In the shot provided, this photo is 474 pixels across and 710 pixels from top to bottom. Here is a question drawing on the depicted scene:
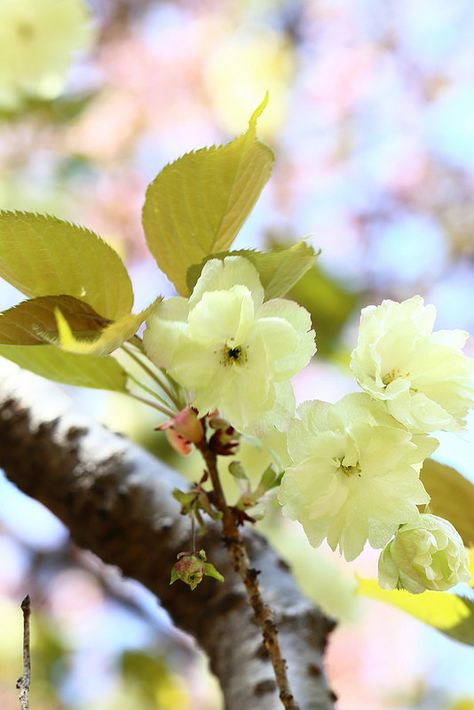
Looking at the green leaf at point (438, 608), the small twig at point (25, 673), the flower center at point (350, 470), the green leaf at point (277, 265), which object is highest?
the green leaf at point (277, 265)

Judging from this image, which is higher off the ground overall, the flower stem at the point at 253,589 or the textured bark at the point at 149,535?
the textured bark at the point at 149,535

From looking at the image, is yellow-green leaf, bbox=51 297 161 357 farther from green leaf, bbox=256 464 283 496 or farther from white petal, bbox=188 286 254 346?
green leaf, bbox=256 464 283 496

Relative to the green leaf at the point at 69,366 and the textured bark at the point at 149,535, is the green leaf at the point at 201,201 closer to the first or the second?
the green leaf at the point at 69,366

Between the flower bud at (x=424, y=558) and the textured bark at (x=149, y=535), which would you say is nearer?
the flower bud at (x=424, y=558)

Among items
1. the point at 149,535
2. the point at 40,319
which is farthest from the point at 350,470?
the point at 149,535

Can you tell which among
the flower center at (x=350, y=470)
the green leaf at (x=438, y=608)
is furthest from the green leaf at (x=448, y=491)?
the flower center at (x=350, y=470)

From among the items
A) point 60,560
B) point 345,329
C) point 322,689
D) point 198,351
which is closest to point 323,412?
point 198,351

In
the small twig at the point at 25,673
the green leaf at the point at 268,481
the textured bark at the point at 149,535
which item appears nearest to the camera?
the small twig at the point at 25,673

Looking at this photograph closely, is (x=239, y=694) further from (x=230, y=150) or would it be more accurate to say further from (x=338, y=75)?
(x=338, y=75)
